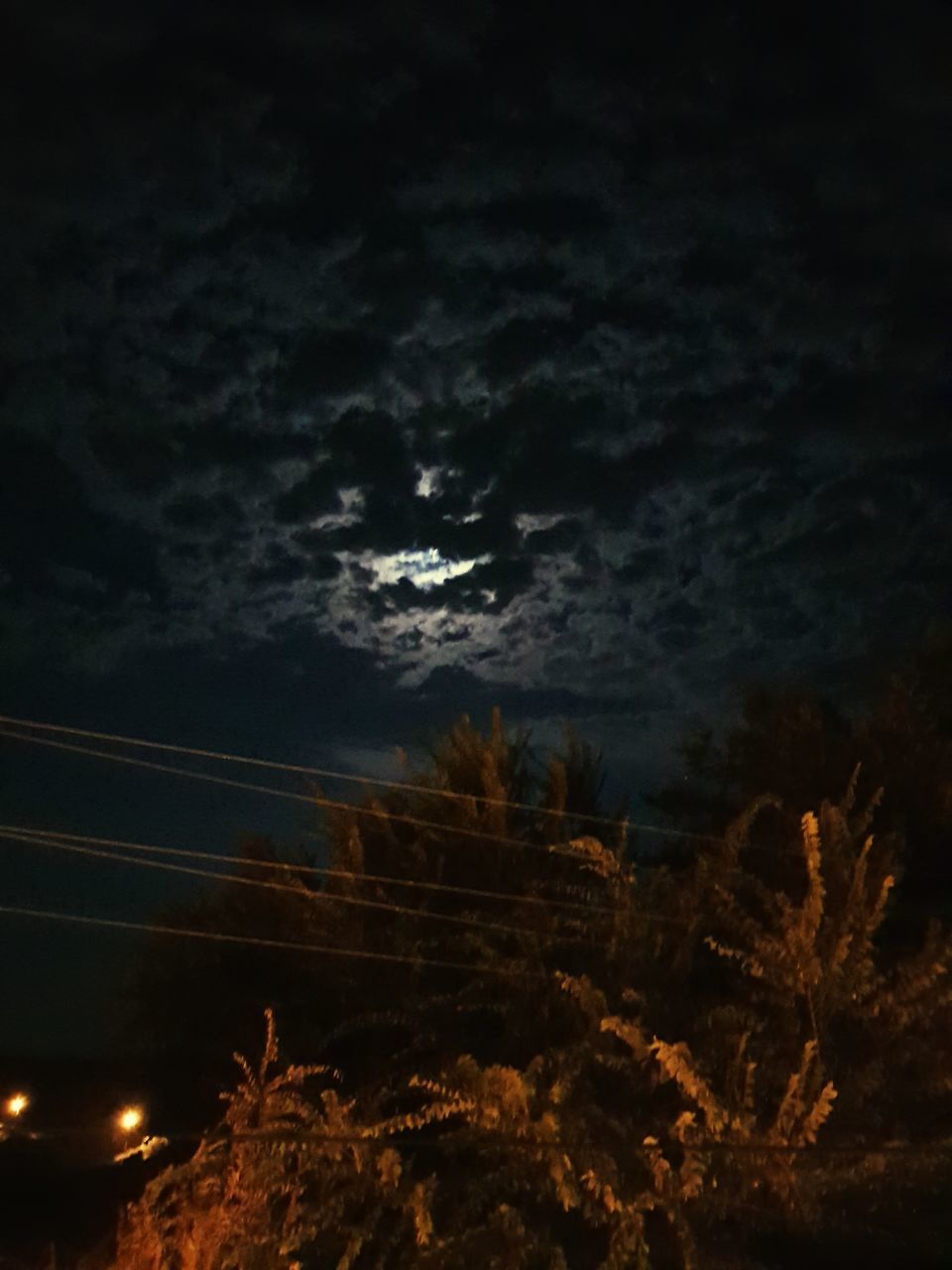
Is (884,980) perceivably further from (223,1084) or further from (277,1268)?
(223,1084)

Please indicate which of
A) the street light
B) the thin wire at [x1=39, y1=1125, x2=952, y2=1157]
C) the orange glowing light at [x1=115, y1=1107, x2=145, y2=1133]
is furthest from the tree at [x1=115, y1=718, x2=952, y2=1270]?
the street light

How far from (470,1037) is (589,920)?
155 centimetres

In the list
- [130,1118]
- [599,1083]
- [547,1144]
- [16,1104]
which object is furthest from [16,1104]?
[547,1144]

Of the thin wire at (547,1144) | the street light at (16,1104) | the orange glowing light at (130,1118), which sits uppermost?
the street light at (16,1104)

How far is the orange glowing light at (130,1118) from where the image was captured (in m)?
10.7

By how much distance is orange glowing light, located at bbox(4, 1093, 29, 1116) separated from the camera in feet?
39.2

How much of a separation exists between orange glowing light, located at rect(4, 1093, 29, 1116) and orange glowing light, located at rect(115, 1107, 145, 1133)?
1454mm

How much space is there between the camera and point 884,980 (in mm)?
9352

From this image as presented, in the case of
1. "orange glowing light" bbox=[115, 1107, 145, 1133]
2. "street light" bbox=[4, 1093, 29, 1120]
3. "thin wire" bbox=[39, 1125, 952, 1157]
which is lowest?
"thin wire" bbox=[39, 1125, 952, 1157]

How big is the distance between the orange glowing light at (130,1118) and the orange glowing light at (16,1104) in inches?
57.2

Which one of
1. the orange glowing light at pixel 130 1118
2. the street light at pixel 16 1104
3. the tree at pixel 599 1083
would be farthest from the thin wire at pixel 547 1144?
the street light at pixel 16 1104

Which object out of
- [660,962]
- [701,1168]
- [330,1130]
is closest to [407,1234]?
[330,1130]

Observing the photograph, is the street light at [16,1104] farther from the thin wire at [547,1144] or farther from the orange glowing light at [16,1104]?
the thin wire at [547,1144]

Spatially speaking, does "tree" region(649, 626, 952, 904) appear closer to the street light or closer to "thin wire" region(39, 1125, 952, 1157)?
"thin wire" region(39, 1125, 952, 1157)
